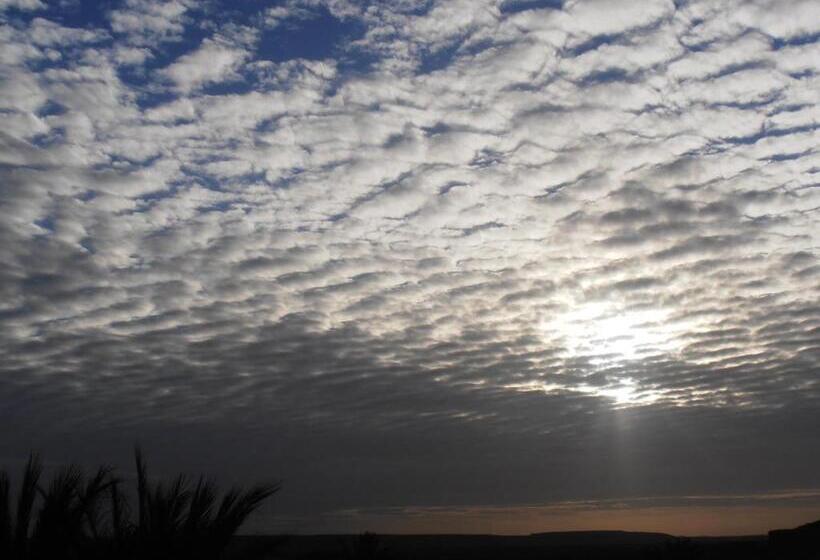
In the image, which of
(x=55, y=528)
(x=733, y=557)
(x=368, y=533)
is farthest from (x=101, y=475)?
(x=733, y=557)

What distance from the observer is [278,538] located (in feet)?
38.2

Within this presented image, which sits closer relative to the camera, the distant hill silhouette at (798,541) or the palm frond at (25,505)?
the palm frond at (25,505)

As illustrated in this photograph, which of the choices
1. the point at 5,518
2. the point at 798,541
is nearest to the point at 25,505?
the point at 5,518

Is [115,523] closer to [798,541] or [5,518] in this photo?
[5,518]

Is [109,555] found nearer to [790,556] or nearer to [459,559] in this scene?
[790,556]

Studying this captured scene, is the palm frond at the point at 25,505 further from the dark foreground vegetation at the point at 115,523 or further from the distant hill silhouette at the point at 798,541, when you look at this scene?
the distant hill silhouette at the point at 798,541

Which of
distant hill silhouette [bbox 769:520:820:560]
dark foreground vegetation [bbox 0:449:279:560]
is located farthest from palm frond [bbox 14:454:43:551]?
distant hill silhouette [bbox 769:520:820:560]

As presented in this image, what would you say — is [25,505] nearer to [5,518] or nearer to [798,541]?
[5,518]

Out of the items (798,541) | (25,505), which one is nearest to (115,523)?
(25,505)

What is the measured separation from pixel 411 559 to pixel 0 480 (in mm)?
63887

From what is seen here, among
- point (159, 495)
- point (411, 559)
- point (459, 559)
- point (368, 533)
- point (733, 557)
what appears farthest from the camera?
point (459, 559)

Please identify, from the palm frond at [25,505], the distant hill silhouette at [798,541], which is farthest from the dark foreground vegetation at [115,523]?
the distant hill silhouette at [798,541]

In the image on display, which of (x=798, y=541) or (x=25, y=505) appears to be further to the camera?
(x=798, y=541)

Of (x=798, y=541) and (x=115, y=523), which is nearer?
(x=115, y=523)
